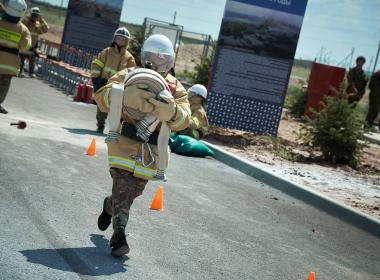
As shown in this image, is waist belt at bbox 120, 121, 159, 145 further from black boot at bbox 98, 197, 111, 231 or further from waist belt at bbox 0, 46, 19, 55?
waist belt at bbox 0, 46, 19, 55

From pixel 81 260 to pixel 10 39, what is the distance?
867cm

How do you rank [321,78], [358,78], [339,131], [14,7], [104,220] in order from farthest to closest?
[321,78] → [358,78] → [339,131] → [14,7] → [104,220]

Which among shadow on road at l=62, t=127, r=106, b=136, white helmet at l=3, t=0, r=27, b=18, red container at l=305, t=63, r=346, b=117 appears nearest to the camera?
white helmet at l=3, t=0, r=27, b=18

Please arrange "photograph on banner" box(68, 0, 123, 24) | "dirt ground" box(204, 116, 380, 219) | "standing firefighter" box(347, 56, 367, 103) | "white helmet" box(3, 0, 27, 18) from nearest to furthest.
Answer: "dirt ground" box(204, 116, 380, 219), "white helmet" box(3, 0, 27, 18), "standing firefighter" box(347, 56, 367, 103), "photograph on banner" box(68, 0, 123, 24)

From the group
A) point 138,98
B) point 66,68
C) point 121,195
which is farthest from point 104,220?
point 66,68

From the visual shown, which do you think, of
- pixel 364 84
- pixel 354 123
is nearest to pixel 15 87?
pixel 354 123

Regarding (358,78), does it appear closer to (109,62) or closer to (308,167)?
(308,167)

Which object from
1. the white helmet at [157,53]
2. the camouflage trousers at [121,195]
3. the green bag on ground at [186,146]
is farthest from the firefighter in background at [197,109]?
the camouflage trousers at [121,195]

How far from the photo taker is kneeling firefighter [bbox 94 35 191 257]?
6.45m

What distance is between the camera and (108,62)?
571 inches

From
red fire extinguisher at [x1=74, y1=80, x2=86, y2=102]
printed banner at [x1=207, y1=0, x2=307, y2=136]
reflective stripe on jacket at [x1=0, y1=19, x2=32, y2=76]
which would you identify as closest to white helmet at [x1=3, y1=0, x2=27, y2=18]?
reflective stripe on jacket at [x1=0, y1=19, x2=32, y2=76]

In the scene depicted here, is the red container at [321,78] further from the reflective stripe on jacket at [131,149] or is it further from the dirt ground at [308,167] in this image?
the reflective stripe on jacket at [131,149]

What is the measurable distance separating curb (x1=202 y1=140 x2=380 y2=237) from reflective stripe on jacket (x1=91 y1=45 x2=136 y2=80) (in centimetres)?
248

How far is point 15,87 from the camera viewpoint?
2012 cm
